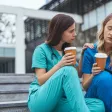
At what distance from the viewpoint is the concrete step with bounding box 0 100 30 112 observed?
238 cm

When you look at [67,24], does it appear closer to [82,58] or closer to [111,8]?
[82,58]

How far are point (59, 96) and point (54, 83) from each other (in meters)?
0.09

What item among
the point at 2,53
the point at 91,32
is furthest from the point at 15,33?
the point at 91,32

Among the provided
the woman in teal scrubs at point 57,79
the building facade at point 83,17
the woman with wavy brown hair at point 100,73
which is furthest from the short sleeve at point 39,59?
the building facade at point 83,17

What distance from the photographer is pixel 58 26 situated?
222 cm

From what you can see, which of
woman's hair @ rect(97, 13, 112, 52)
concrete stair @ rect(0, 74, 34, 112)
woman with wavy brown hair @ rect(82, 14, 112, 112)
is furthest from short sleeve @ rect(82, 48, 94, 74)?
concrete stair @ rect(0, 74, 34, 112)

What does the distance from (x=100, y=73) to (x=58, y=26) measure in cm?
48

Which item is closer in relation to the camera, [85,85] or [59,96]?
[59,96]

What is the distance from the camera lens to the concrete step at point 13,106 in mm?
2379

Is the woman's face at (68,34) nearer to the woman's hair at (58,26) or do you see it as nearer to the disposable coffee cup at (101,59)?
the woman's hair at (58,26)

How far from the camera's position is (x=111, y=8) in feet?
72.7

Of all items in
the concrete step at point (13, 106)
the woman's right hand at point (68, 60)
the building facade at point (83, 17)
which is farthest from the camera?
the building facade at point (83, 17)

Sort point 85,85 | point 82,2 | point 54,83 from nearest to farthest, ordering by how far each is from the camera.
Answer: point 54,83 → point 85,85 → point 82,2

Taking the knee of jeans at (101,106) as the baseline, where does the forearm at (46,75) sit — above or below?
above
